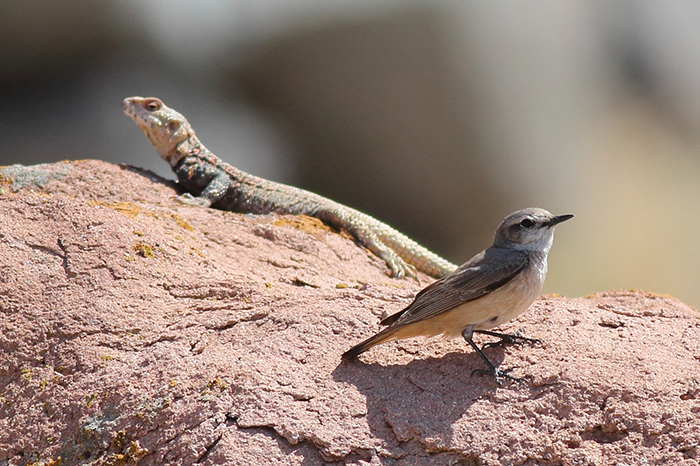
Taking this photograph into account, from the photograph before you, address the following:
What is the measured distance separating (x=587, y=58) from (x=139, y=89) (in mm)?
9569

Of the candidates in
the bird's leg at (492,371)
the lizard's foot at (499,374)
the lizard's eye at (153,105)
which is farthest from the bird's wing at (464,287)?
the lizard's eye at (153,105)

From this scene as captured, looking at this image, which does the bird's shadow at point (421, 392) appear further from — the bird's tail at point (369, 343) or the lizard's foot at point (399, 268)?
the lizard's foot at point (399, 268)

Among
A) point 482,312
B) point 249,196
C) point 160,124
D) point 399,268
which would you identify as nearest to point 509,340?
point 482,312

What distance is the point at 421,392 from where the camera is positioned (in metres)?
4.18

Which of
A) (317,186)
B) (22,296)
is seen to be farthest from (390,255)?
(317,186)

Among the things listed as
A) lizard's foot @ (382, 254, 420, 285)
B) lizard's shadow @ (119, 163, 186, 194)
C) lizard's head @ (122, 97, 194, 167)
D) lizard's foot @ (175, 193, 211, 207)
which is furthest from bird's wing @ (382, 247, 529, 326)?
lizard's head @ (122, 97, 194, 167)

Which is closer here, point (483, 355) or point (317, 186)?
point (483, 355)

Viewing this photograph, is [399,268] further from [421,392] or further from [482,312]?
[421,392]

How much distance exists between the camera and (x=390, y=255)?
25.5ft

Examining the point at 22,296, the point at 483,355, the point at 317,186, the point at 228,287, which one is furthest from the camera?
the point at 317,186

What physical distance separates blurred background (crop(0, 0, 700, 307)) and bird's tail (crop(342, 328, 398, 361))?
9.08 meters

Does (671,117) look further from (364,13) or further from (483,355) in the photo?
(483,355)

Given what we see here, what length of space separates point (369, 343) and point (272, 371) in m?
0.59

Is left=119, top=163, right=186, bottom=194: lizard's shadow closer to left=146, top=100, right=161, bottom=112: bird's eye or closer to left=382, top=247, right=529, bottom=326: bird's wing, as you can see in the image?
left=146, top=100, right=161, bottom=112: bird's eye
